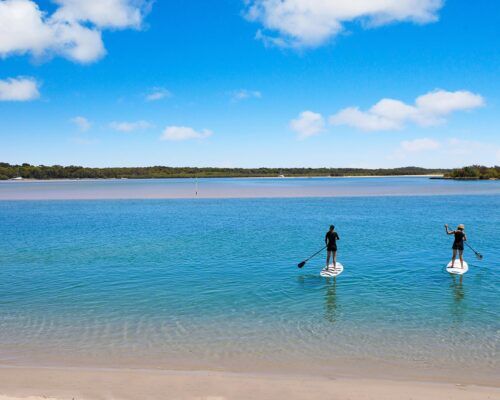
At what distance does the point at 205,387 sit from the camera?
849 centimetres

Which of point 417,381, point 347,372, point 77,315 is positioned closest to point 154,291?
point 77,315

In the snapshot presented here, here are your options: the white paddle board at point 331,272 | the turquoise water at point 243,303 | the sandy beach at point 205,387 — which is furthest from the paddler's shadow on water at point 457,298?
the sandy beach at point 205,387

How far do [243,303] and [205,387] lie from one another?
6.47 m

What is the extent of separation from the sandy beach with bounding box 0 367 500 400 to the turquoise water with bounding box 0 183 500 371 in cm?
104

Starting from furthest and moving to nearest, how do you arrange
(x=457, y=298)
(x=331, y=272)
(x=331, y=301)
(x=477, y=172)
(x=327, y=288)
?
(x=477, y=172), (x=331, y=272), (x=327, y=288), (x=457, y=298), (x=331, y=301)

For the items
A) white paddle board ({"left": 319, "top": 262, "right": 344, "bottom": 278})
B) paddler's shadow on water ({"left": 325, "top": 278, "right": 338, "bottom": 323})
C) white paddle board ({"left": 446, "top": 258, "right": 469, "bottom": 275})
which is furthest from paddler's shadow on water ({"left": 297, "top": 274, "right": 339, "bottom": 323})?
white paddle board ({"left": 446, "top": 258, "right": 469, "bottom": 275})

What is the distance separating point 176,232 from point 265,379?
26.7 meters

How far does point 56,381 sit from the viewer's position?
348 inches

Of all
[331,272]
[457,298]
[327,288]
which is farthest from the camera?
[331,272]

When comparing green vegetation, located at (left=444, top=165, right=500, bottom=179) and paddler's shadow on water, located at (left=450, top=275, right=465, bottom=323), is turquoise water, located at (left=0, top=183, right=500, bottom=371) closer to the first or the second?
paddler's shadow on water, located at (left=450, top=275, right=465, bottom=323)

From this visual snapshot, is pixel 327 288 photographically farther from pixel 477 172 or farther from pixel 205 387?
pixel 477 172

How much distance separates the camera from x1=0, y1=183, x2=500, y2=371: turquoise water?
10797mm

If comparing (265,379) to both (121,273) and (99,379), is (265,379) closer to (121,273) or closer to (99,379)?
(99,379)

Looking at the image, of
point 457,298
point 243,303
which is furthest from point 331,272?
point 243,303
